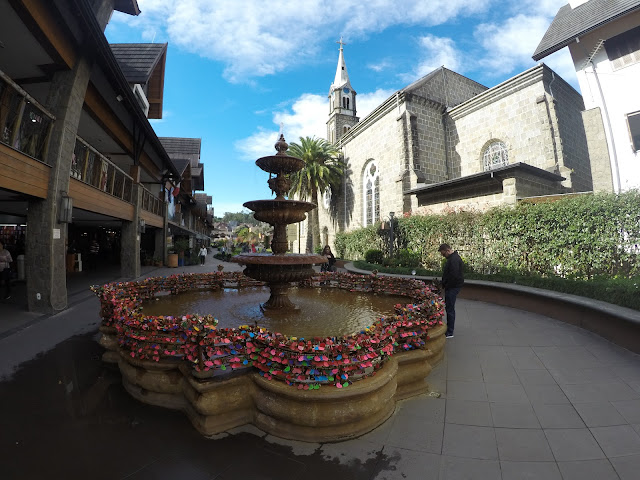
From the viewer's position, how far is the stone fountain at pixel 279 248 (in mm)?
5258

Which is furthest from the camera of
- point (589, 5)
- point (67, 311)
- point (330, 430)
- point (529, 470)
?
point (589, 5)

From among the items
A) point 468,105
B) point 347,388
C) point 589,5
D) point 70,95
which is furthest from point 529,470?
point 468,105

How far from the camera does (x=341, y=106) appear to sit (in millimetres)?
42375

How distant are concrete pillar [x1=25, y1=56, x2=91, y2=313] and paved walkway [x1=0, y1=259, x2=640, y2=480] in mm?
3412

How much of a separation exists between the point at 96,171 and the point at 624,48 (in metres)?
21.0

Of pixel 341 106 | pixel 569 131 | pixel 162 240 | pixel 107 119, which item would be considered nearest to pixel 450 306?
pixel 107 119

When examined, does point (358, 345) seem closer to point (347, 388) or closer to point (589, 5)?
point (347, 388)

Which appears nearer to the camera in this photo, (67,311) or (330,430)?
(330,430)

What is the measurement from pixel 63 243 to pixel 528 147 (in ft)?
75.9

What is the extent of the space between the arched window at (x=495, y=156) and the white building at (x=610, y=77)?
6.86 metres

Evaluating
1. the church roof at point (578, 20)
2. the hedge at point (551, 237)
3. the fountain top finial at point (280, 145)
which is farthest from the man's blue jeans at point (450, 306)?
the church roof at point (578, 20)

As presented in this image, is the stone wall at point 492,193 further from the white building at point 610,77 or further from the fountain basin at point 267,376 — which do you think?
the fountain basin at point 267,376

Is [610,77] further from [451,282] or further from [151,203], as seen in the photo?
[151,203]

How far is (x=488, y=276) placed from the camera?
994 centimetres
